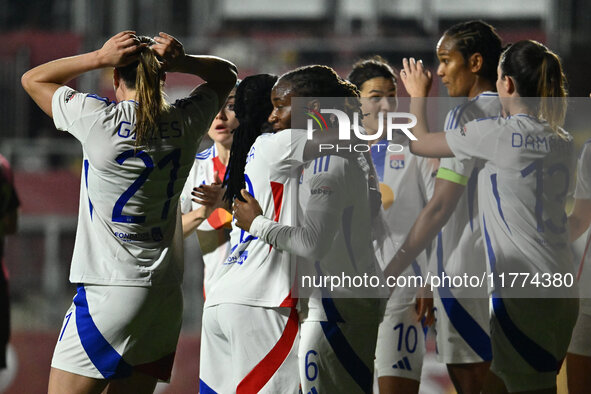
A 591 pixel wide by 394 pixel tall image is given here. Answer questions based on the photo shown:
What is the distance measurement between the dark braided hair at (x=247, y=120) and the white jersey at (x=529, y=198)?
1.05 metres

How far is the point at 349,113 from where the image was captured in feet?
13.0

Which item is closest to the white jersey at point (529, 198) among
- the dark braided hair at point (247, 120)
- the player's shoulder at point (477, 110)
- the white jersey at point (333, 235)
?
the player's shoulder at point (477, 110)

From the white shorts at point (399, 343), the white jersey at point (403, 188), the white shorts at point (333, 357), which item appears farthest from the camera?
the white jersey at point (403, 188)

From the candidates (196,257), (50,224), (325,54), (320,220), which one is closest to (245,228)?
(320,220)

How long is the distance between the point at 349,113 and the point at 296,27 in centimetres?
918

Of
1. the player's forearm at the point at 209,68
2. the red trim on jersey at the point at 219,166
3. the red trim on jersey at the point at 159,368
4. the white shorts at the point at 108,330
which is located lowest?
the red trim on jersey at the point at 159,368

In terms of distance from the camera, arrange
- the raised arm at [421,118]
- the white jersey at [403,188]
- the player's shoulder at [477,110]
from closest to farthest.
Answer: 1. the raised arm at [421,118]
2. the player's shoulder at [477,110]
3. the white jersey at [403,188]

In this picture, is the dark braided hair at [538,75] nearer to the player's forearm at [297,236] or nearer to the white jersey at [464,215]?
the white jersey at [464,215]

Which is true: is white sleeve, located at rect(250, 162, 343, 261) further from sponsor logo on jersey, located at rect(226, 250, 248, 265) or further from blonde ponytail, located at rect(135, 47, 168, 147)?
blonde ponytail, located at rect(135, 47, 168, 147)

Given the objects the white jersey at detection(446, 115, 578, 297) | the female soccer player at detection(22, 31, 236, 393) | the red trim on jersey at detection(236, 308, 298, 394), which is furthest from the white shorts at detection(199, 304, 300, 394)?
the white jersey at detection(446, 115, 578, 297)

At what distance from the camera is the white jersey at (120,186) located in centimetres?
324

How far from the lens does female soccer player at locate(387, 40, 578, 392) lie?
12.2 ft

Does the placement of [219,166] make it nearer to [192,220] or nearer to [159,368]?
[192,220]

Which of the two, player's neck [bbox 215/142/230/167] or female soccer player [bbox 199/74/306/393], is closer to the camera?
female soccer player [bbox 199/74/306/393]
